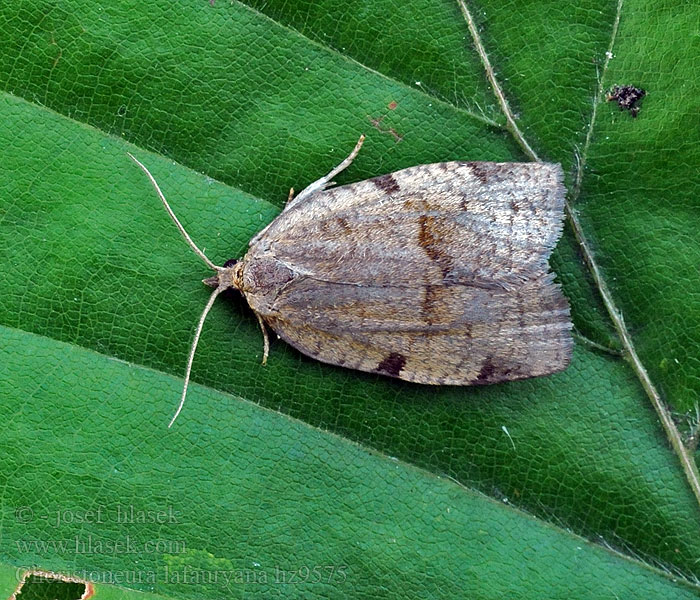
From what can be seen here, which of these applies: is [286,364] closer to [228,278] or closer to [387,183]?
[228,278]

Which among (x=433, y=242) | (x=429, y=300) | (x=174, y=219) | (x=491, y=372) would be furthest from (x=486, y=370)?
(x=174, y=219)

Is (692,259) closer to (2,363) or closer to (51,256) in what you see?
(51,256)

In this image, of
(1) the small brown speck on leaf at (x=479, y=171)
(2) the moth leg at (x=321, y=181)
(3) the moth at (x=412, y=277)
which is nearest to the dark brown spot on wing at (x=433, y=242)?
(3) the moth at (x=412, y=277)

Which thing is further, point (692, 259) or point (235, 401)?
point (235, 401)

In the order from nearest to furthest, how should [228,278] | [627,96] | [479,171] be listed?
[627,96] < [479,171] < [228,278]

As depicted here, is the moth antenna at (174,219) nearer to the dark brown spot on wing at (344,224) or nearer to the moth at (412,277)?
the moth at (412,277)

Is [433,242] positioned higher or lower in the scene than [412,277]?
higher

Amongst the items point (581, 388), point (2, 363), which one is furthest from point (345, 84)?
point (2, 363)
